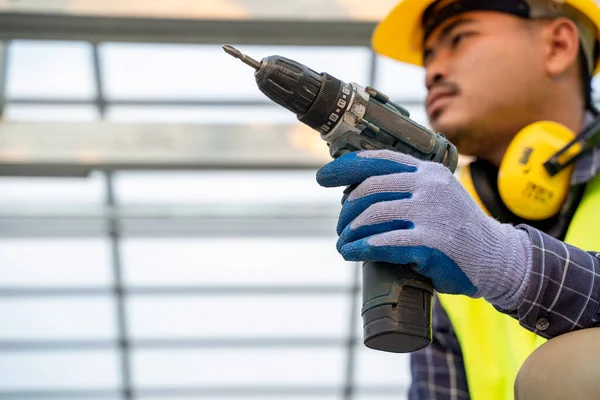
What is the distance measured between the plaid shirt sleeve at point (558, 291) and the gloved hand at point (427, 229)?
1.1 inches

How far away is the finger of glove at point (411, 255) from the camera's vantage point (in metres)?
1.64

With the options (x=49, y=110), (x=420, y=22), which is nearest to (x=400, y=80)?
(x=49, y=110)

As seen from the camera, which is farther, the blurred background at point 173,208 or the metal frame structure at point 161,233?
the blurred background at point 173,208

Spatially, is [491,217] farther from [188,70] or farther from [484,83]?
[188,70]

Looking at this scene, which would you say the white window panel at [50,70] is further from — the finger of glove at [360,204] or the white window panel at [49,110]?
the finger of glove at [360,204]

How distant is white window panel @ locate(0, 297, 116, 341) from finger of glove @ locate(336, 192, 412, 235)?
8687mm

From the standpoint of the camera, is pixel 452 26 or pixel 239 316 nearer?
pixel 452 26

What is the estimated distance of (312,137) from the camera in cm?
501

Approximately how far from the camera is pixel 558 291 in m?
1.75

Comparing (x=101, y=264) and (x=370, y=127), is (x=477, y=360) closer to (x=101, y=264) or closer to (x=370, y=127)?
(x=370, y=127)

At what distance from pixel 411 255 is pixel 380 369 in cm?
938

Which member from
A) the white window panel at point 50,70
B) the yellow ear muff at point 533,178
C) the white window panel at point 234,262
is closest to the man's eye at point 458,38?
the yellow ear muff at point 533,178

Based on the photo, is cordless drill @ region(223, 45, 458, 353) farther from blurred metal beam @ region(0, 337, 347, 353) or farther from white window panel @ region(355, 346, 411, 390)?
white window panel @ region(355, 346, 411, 390)

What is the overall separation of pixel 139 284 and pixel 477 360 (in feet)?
25.6
